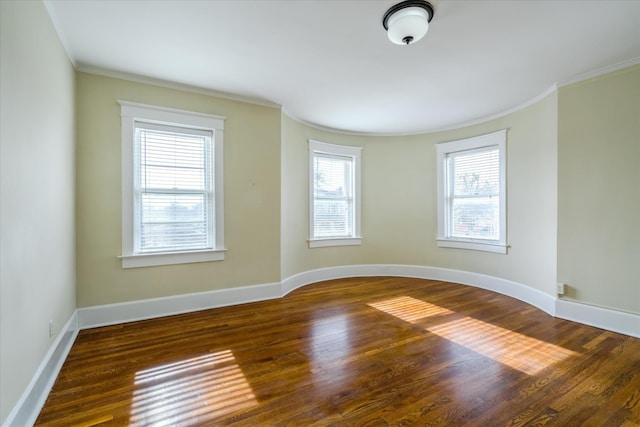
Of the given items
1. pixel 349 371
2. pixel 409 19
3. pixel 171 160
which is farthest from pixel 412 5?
pixel 171 160

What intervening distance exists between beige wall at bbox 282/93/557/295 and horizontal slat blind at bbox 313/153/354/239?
0.86ft

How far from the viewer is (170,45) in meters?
2.55

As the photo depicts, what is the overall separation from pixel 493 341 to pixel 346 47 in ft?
9.76

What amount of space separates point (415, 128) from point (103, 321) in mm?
5112

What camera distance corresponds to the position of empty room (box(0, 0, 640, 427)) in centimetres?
182

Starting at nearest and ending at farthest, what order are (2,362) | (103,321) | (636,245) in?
(2,362)
(636,245)
(103,321)

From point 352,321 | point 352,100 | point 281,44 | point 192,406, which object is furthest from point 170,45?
point 352,321

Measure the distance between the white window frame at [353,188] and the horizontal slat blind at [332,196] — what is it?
58 mm

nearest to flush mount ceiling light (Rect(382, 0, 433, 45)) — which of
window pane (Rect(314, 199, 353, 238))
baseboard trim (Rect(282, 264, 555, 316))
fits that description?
window pane (Rect(314, 199, 353, 238))

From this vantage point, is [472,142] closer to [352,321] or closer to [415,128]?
[415,128]

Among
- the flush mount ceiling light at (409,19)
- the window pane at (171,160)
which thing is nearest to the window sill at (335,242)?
the window pane at (171,160)

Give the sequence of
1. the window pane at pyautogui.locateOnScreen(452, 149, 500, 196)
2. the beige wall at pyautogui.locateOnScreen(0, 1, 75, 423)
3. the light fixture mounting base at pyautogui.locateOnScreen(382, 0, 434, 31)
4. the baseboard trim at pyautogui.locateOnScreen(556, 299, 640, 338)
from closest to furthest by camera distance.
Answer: the beige wall at pyautogui.locateOnScreen(0, 1, 75, 423) < the light fixture mounting base at pyautogui.locateOnScreen(382, 0, 434, 31) < the baseboard trim at pyautogui.locateOnScreen(556, 299, 640, 338) < the window pane at pyautogui.locateOnScreen(452, 149, 500, 196)

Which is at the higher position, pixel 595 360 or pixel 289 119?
pixel 289 119

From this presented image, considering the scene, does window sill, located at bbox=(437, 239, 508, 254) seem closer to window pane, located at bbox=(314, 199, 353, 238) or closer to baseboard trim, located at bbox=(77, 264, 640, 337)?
baseboard trim, located at bbox=(77, 264, 640, 337)
